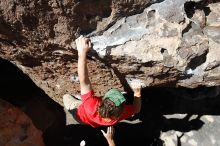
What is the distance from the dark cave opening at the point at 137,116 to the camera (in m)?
3.50

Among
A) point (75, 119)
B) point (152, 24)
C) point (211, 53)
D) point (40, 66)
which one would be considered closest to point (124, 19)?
point (152, 24)

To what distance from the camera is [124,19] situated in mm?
2385

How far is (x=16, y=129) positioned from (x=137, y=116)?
114cm

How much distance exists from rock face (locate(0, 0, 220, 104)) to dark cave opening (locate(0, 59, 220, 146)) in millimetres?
818

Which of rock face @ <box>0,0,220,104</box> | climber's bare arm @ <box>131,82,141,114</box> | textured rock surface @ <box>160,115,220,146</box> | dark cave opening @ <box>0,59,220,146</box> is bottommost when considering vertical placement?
textured rock surface @ <box>160,115,220,146</box>

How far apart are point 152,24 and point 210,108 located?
5.07ft

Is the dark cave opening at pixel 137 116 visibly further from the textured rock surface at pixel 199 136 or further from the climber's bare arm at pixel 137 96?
the climber's bare arm at pixel 137 96

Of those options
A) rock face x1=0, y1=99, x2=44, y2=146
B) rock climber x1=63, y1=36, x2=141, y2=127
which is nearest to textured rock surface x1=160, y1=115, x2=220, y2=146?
rock climber x1=63, y1=36, x2=141, y2=127

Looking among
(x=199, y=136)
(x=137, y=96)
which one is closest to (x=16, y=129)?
(x=137, y=96)

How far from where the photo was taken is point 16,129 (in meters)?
3.15

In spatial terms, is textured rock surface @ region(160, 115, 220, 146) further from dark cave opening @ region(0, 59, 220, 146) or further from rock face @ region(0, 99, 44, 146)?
rock face @ region(0, 99, 44, 146)

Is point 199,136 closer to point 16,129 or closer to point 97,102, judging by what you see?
point 97,102

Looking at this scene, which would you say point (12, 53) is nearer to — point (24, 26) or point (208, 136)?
point (24, 26)

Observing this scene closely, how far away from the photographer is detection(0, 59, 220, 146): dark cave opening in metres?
3.50
